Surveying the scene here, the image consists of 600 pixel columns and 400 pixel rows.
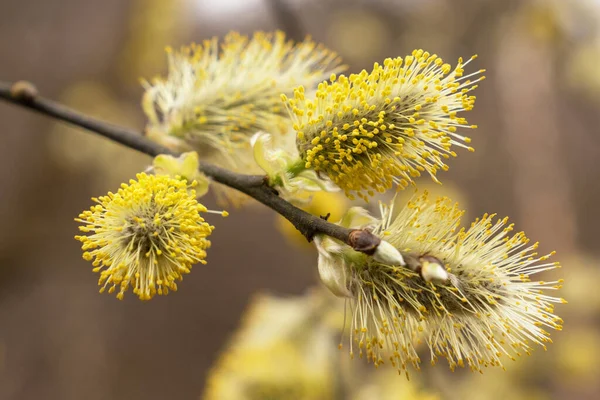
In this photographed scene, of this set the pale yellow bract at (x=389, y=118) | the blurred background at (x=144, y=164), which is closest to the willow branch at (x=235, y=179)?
the pale yellow bract at (x=389, y=118)

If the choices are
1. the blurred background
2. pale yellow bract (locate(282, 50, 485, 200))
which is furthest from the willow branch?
the blurred background

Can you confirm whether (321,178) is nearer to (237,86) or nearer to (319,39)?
(237,86)

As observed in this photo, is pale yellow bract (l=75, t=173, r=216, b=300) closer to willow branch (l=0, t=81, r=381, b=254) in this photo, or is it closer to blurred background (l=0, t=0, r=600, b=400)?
willow branch (l=0, t=81, r=381, b=254)

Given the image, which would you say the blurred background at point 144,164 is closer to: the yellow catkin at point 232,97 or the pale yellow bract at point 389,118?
the yellow catkin at point 232,97

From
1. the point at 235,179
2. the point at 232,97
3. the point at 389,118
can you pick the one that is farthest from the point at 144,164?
the point at 389,118

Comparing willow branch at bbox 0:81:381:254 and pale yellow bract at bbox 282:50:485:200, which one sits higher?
pale yellow bract at bbox 282:50:485:200
